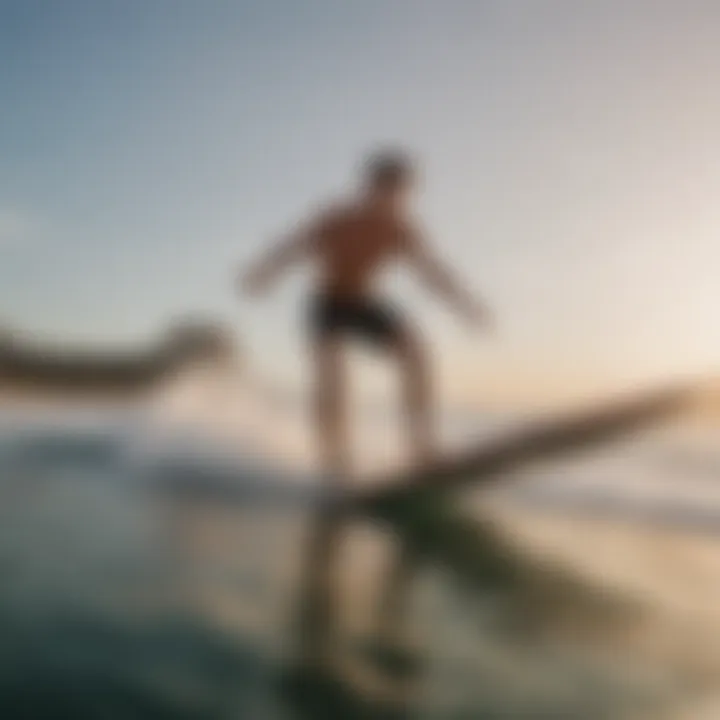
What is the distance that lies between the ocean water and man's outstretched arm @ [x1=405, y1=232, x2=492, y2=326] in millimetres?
135

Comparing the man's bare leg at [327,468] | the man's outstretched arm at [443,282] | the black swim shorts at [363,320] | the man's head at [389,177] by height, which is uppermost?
the man's head at [389,177]

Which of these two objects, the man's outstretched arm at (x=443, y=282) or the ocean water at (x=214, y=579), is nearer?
the ocean water at (x=214, y=579)

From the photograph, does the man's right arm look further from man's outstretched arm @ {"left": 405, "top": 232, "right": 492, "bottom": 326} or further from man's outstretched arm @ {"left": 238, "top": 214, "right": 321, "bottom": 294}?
man's outstretched arm @ {"left": 405, "top": 232, "right": 492, "bottom": 326}

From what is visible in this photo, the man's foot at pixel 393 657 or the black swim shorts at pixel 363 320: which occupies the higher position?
the black swim shorts at pixel 363 320

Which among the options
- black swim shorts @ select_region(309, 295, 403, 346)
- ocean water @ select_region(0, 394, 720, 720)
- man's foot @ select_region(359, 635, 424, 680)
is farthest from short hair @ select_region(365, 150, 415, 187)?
man's foot @ select_region(359, 635, 424, 680)

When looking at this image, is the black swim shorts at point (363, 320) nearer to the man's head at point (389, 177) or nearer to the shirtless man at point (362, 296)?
the shirtless man at point (362, 296)

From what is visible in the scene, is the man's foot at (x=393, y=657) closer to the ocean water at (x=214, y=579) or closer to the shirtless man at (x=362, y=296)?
the ocean water at (x=214, y=579)

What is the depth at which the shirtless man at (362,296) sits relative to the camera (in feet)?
4.49

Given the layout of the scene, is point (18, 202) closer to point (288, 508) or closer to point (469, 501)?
point (288, 508)

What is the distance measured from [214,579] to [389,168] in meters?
0.54

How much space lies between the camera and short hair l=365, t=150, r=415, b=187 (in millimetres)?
1390

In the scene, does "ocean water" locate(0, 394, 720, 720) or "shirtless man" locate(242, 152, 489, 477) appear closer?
"ocean water" locate(0, 394, 720, 720)

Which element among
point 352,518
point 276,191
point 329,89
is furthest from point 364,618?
point 329,89

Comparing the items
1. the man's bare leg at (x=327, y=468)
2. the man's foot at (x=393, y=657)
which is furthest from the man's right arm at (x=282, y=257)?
the man's foot at (x=393, y=657)
